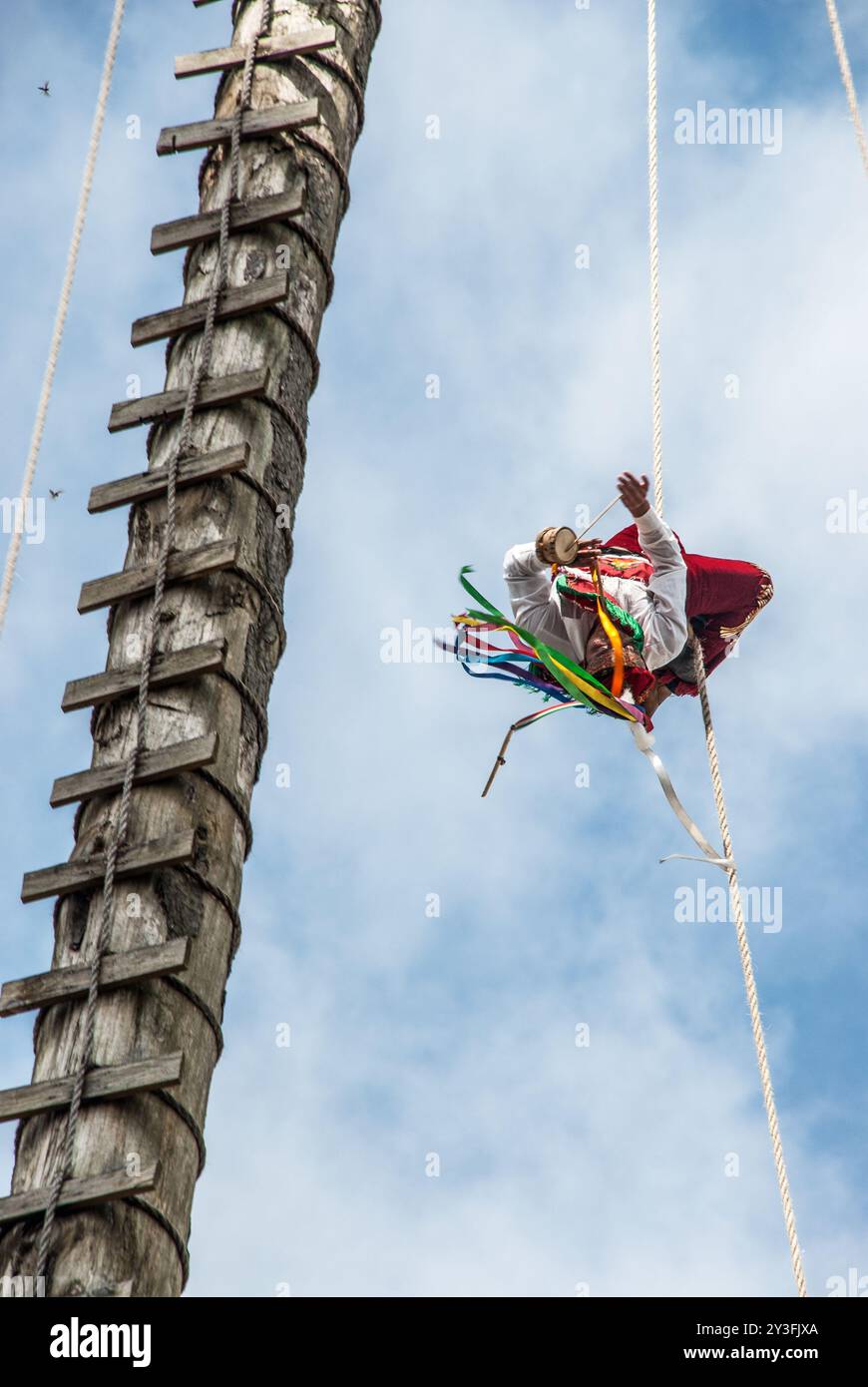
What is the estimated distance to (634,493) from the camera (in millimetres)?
5539

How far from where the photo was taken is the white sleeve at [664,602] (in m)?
5.76

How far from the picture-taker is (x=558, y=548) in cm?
563

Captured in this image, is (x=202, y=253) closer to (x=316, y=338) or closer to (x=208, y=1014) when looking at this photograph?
(x=316, y=338)

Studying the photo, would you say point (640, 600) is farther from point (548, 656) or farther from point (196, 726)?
point (196, 726)

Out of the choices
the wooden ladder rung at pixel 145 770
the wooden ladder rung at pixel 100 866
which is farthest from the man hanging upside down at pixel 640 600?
the wooden ladder rung at pixel 100 866

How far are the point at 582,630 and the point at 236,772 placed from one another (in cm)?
212

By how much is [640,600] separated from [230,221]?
185cm

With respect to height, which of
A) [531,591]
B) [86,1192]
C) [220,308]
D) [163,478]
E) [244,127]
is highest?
[244,127]

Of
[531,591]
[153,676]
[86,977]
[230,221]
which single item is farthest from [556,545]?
[86,977]

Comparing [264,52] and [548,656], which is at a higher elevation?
[264,52]

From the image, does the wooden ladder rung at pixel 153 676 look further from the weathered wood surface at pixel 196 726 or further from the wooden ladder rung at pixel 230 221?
the wooden ladder rung at pixel 230 221

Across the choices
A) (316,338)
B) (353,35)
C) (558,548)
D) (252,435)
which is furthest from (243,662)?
(353,35)

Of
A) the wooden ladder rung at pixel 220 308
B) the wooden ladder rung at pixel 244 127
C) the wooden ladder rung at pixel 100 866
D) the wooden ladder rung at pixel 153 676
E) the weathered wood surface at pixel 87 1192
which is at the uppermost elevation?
the wooden ladder rung at pixel 244 127

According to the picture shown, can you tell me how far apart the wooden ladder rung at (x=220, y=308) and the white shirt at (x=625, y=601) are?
1.56 metres
